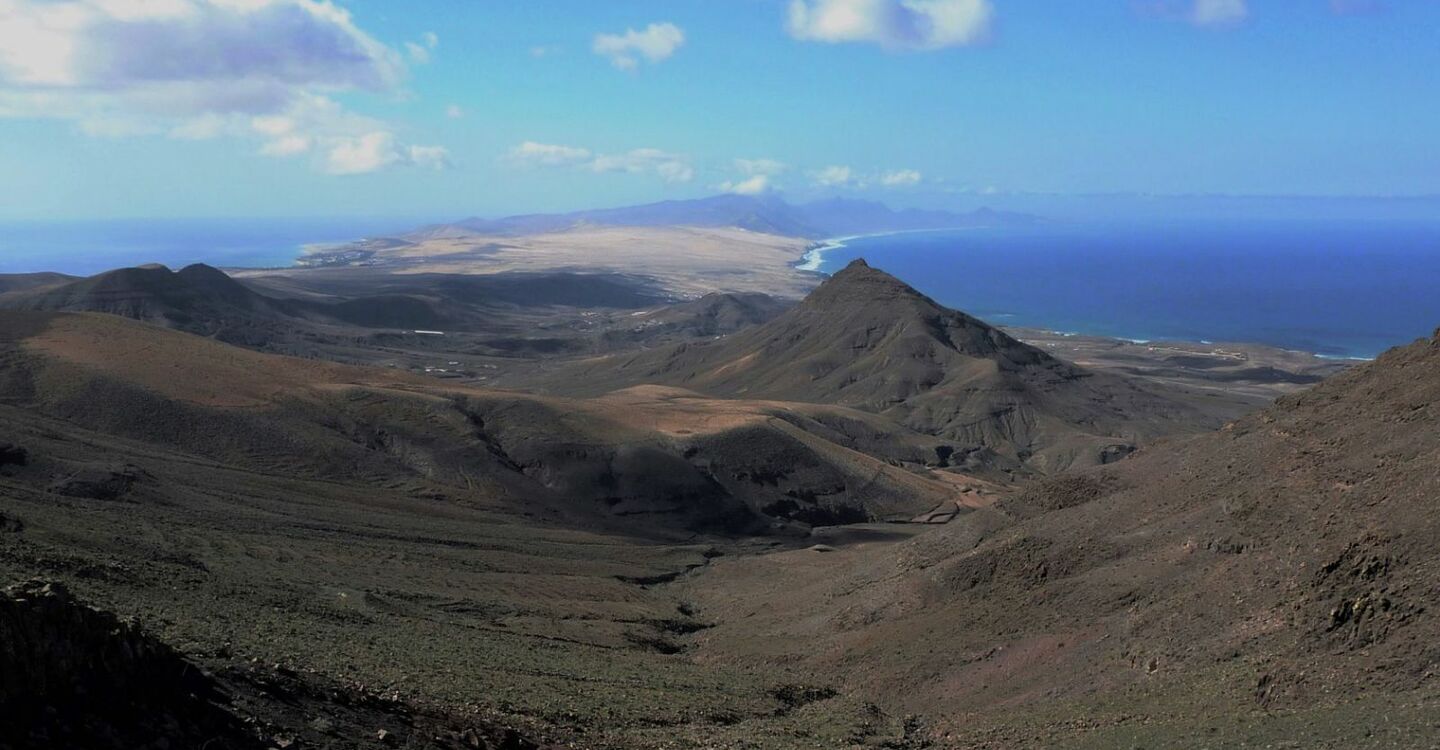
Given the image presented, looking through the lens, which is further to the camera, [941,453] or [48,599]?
[941,453]

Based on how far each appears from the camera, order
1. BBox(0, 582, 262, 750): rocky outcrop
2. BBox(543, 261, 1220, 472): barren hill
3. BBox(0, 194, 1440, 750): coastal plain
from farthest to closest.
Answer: BBox(543, 261, 1220, 472): barren hill
BBox(0, 194, 1440, 750): coastal plain
BBox(0, 582, 262, 750): rocky outcrop

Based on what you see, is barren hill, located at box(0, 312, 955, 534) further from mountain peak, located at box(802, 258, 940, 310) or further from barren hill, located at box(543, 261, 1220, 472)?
mountain peak, located at box(802, 258, 940, 310)

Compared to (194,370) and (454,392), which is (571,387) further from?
(194,370)

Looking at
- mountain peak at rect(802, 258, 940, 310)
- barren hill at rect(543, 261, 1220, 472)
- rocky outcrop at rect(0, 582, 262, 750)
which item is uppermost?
mountain peak at rect(802, 258, 940, 310)

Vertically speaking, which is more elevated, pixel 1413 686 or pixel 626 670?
pixel 1413 686

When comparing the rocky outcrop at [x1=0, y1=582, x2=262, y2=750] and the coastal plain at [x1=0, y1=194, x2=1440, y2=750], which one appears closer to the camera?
the rocky outcrop at [x1=0, y1=582, x2=262, y2=750]

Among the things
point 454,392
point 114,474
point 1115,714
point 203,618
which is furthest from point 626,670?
point 454,392

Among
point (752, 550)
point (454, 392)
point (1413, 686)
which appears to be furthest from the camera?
point (454, 392)

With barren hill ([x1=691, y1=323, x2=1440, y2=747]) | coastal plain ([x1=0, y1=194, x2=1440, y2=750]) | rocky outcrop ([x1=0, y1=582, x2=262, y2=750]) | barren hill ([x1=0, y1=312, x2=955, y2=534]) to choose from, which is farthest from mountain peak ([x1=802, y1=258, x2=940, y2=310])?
rocky outcrop ([x1=0, y1=582, x2=262, y2=750])
